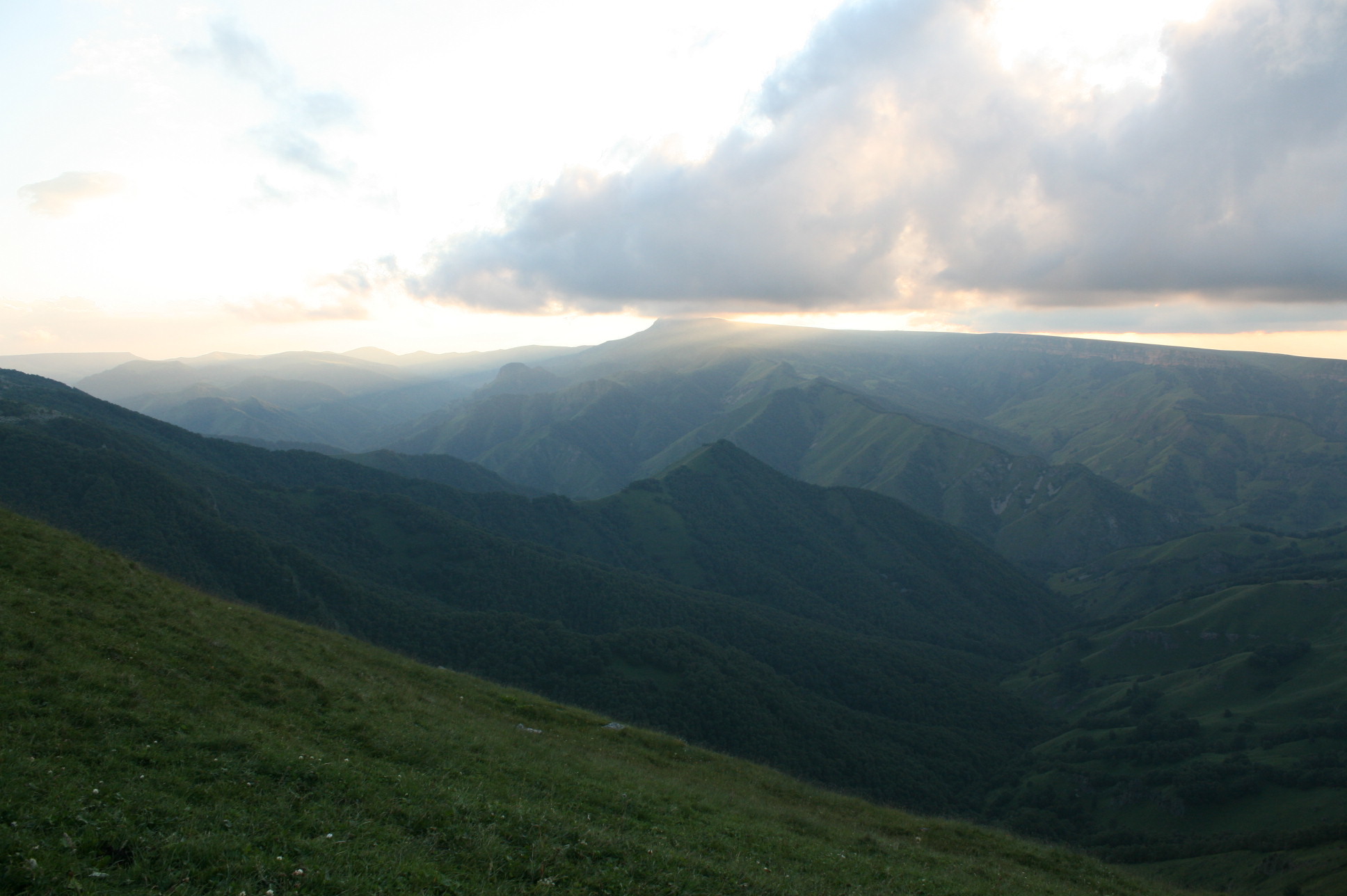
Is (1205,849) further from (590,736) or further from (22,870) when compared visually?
(22,870)

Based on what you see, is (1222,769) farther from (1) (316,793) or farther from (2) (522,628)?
(1) (316,793)

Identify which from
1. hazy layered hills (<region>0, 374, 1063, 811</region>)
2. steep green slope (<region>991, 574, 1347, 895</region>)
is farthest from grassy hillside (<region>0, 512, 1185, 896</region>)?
hazy layered hills (<region>0, 374, 1063, 811</region>)

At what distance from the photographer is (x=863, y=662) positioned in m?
189

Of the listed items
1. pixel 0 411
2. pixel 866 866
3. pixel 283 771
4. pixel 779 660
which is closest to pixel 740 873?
pixel 866 866

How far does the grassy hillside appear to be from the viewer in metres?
14.2

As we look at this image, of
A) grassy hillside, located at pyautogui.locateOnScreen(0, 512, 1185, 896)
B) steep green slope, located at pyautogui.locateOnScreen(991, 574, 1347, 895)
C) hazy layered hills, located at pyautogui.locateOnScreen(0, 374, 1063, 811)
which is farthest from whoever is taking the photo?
hazy layered hills, located at pyautogui.locateOnScreen(0, 374, 1063, 811)

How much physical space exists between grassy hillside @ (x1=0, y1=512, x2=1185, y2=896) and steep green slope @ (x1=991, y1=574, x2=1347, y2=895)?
72.7 metres

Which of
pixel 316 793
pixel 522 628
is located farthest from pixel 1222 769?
pixel 316 793

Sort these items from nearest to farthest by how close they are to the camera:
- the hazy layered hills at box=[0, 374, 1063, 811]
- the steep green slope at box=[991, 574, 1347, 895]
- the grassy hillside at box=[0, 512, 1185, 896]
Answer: the grassy hillside at box=[0, 512, 1185, 896]
the steep green slope at box=[991, 574, 1347, 895]
the hazy layered hills at box=[0, 374, 1063, 811]

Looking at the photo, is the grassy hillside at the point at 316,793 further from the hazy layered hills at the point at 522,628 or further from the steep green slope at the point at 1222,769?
the hazy layered hills at the point at 522,628

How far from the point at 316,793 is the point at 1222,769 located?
170 metres

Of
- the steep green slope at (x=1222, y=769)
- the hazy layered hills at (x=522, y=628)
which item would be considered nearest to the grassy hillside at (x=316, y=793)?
the steep green slope at (x=1222, y=769)

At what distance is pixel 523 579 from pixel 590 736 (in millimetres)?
156037

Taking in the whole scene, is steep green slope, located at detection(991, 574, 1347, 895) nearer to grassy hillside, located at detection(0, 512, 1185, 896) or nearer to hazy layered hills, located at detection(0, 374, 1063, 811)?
hazy layered hills, located at detection(0, 374, 1063, 811)
